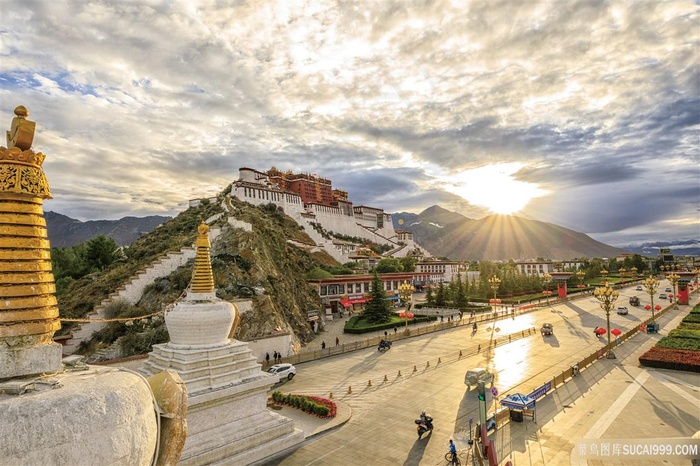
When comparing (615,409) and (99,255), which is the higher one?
(99,255)

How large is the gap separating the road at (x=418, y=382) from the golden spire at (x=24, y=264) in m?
11.8

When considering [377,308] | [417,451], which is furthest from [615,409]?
[377,308]

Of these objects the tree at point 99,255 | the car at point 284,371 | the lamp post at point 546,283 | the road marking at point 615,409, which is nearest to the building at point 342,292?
the car at point 284,371

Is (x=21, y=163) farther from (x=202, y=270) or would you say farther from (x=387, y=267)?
(x=387, y=267)

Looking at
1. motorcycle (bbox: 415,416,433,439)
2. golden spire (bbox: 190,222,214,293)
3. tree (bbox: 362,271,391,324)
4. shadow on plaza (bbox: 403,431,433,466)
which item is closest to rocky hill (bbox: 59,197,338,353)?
tree (bbox: 362,271,391,324)

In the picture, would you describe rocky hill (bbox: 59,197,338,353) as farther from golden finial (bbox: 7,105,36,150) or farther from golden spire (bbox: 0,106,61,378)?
golden finial (bbox: 7,105,36,150)

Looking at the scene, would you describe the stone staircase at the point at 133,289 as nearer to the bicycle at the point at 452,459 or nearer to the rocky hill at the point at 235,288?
the rocky hill at the point at 235,288

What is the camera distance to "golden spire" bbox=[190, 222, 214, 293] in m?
15.6

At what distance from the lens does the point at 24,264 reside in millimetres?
5090

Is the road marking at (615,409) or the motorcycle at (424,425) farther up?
the motorcycle at (424,425)

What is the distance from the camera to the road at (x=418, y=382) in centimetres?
1527

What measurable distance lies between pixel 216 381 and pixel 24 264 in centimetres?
1079

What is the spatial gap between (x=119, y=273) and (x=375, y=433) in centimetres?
3231

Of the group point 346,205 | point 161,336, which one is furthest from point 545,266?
point 161,336
